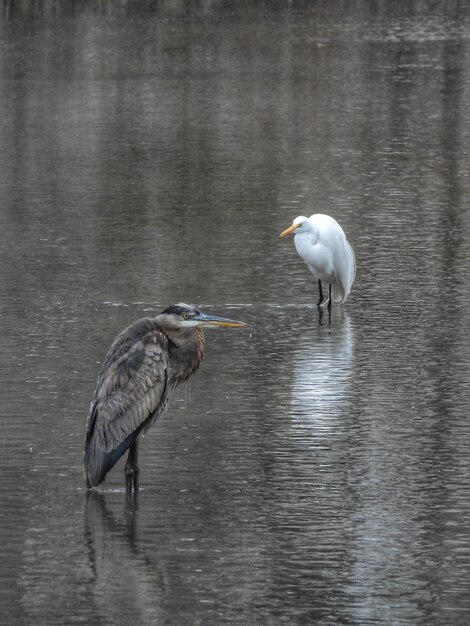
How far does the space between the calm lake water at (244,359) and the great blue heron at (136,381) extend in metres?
0.31

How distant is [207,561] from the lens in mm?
8766

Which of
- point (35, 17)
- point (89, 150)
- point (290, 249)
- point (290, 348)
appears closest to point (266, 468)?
point (290, 348)

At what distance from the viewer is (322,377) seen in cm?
1298

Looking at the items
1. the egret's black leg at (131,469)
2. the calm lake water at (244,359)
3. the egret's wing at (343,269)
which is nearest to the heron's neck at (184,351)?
the egret's black leg at (131,469)

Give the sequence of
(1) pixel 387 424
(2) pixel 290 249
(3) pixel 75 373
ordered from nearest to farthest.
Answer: (1) pixel 387 424, (3) pixel 75 373, (2) pixel 290 249

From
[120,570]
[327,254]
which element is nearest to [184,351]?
[120,570]

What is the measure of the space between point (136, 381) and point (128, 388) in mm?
59

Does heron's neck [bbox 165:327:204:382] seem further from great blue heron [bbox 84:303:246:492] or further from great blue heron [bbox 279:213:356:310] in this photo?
great blue heron [bbox 279:213:356:310]

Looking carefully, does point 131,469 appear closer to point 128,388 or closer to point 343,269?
point 128,388

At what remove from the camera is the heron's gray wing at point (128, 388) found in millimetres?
9555

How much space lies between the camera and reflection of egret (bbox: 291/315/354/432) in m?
11.9

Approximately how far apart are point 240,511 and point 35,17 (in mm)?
49764

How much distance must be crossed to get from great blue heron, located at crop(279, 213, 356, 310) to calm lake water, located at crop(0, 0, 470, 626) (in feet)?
0.84

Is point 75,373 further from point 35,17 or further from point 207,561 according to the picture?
point 35,17
